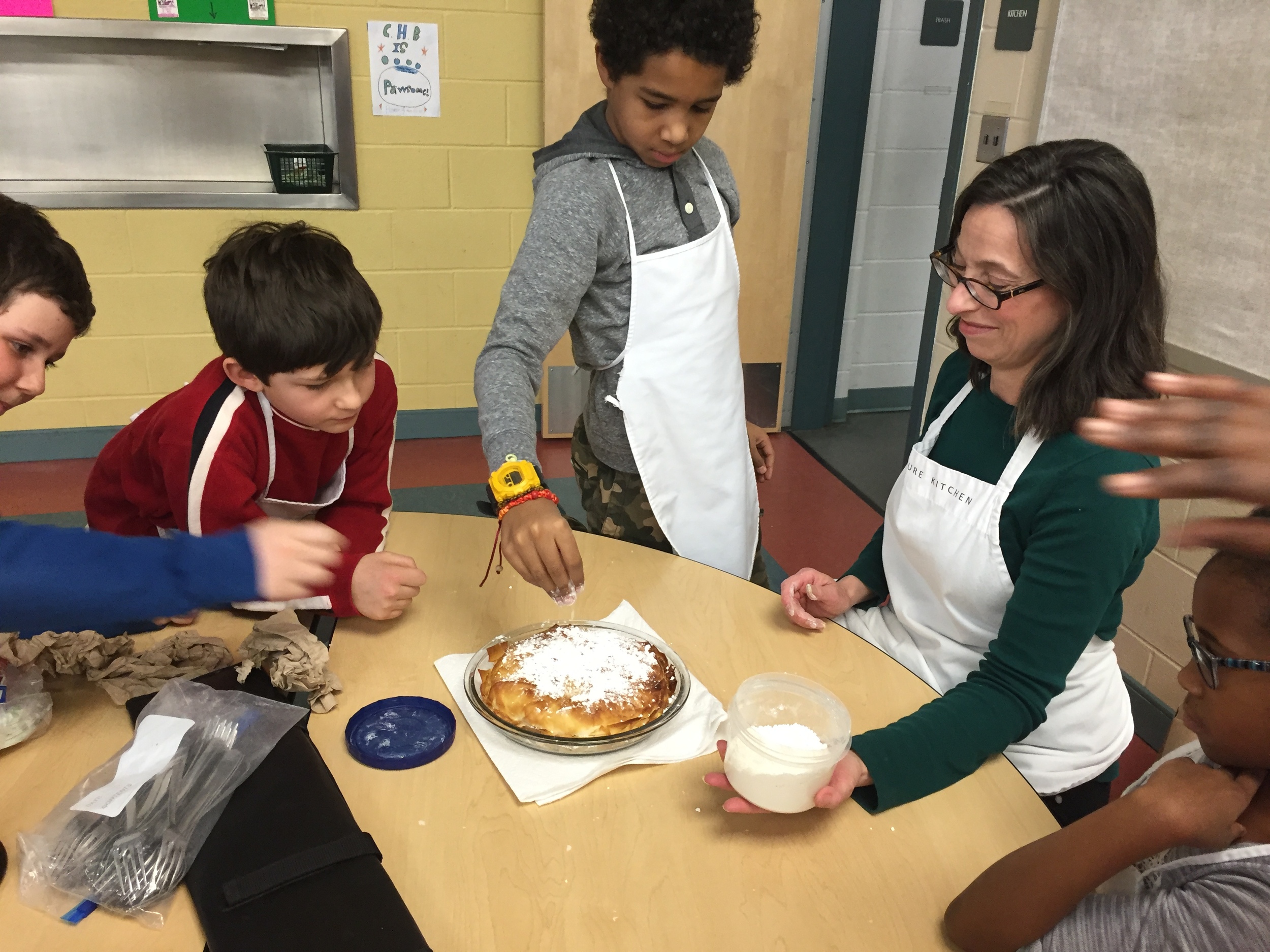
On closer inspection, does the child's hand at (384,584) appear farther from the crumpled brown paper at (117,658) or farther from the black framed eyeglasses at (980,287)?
the black framed eyeglasses at (980,287)

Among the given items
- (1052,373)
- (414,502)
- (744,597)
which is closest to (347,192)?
(414,502)

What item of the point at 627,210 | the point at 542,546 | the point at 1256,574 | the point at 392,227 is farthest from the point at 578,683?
the point at 392,227

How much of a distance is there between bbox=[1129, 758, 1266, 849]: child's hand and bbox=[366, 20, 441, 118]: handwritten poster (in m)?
3.35

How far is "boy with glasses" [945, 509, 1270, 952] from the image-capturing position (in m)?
0.82

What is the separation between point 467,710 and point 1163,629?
1.82m

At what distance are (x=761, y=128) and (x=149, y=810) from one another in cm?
334

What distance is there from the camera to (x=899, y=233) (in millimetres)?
4121

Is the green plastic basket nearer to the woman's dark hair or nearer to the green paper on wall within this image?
the green paper on wall

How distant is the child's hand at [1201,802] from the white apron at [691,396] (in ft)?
3.24

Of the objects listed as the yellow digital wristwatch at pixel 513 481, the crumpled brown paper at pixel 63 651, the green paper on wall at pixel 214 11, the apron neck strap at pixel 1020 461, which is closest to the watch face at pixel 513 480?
the yellow digital wristwatch at pixel 513 481

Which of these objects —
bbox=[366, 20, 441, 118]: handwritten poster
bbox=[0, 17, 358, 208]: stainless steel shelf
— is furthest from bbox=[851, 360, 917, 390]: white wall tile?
bbox=[0, 17, 358, 208]: stainless steel shelf

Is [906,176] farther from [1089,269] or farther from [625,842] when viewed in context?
[625,842]

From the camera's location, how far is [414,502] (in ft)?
11.1

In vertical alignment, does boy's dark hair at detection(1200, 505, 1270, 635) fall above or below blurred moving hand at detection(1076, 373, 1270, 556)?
below
